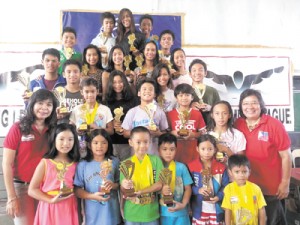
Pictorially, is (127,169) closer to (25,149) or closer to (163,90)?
(25,149)

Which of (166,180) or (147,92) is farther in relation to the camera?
(147,92)

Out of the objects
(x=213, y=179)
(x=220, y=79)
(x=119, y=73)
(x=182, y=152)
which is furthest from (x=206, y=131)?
(x=220, y=79)

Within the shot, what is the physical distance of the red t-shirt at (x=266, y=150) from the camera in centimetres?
301

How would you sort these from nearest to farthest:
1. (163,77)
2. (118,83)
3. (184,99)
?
(184,99) → (118,83) → (163,77)

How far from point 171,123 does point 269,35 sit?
2758mm

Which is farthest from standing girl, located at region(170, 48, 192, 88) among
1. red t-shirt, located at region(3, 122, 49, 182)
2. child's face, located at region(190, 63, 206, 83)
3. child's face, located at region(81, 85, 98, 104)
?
red t-shirt, located at region(3, 122, 49, 182)

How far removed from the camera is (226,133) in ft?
10.0

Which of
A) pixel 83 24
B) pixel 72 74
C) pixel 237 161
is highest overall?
pixel 83 24

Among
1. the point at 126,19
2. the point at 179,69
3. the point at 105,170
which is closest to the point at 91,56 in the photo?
the point at 126,19

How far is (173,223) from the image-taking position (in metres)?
2.73

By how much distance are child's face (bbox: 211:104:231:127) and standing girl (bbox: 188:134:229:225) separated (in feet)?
0.73

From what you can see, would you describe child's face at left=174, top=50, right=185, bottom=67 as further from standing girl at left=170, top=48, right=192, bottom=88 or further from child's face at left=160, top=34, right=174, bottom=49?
child's face at left=160, top=34, right=174, bottom=49

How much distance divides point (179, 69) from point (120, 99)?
99cm

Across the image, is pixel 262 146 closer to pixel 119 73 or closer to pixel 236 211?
pixel 236 211
